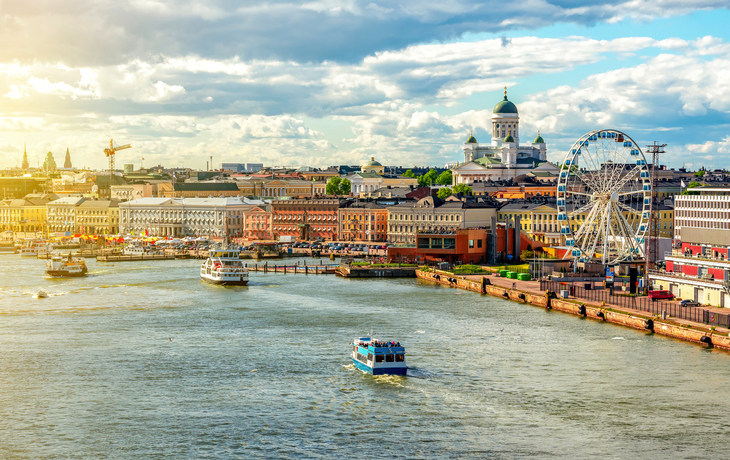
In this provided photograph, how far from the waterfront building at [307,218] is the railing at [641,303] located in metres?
56.3

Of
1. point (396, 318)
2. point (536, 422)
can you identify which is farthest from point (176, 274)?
point (536, 422)

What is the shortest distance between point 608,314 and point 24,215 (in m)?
119

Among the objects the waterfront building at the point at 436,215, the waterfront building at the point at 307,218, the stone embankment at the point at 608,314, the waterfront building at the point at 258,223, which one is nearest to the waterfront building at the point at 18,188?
the waterfront building at the point at 258,223

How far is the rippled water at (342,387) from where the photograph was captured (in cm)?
2602

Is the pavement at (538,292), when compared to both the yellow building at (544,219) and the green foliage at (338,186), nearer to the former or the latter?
the yellow building at (544,219)

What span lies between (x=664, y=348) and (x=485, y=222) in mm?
54515

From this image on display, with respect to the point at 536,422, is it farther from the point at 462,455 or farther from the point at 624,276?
the point at 624,276

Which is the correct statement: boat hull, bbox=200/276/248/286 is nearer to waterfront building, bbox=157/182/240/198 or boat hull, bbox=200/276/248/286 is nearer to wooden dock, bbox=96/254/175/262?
wooden dock, bbox=96/254/175/262

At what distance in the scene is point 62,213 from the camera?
142m

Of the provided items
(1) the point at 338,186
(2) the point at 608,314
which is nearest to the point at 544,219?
(2) the point at 608,314

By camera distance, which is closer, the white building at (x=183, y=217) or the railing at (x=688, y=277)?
the railing at (x=688, y=277)

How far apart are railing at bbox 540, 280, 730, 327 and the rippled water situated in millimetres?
2718

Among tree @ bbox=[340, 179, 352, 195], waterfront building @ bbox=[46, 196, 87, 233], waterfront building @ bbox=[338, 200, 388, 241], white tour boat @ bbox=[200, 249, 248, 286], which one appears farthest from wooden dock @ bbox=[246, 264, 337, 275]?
tree @ bbox=[340, 179, 352, 195]

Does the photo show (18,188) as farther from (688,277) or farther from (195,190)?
(688,277)
